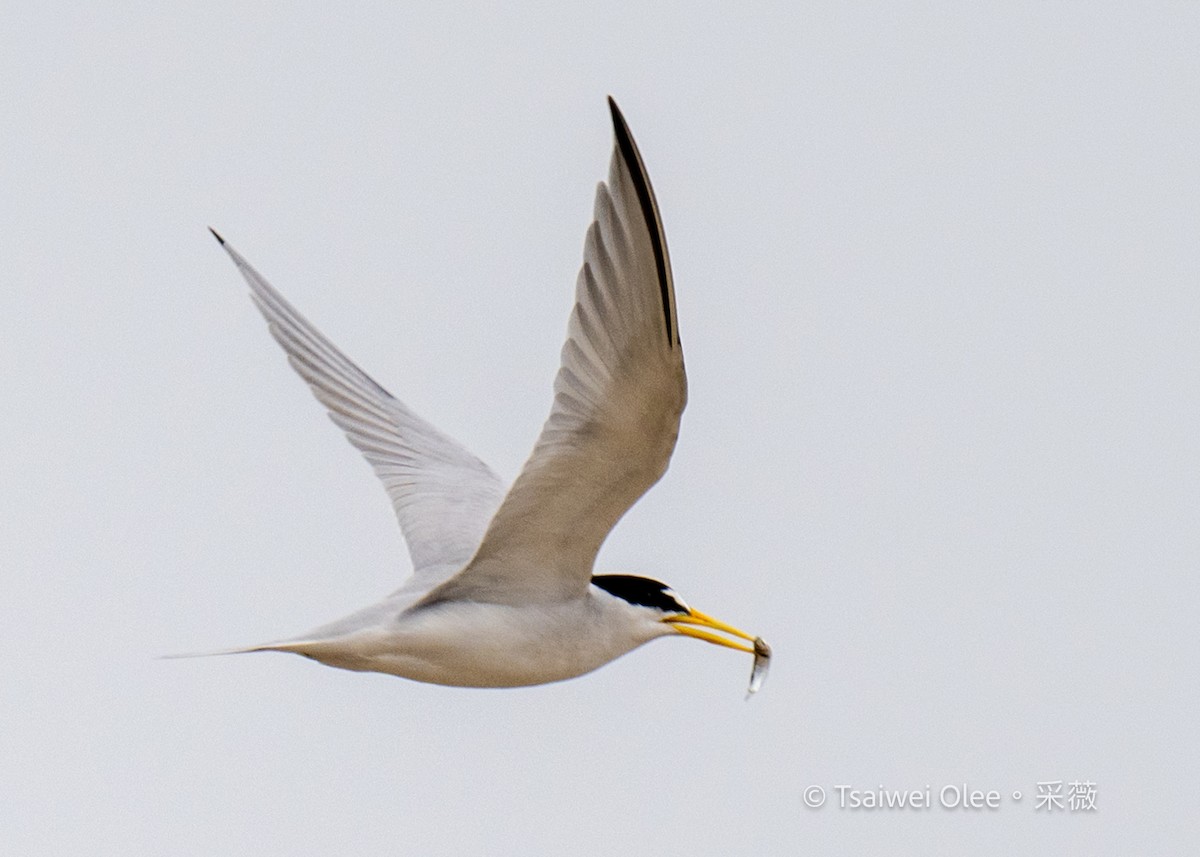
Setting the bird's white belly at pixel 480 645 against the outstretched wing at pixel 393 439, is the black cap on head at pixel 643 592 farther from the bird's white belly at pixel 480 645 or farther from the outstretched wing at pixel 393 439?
the outstretched wing at pixel 393 439

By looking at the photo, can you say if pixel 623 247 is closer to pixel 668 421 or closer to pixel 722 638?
pixel 668 421

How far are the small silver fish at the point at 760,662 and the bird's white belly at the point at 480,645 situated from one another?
0.66 m

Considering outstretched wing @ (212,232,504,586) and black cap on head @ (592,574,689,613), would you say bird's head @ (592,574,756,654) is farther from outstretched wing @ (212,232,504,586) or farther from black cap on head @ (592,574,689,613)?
outstretched wing @ (212,232,504,586)

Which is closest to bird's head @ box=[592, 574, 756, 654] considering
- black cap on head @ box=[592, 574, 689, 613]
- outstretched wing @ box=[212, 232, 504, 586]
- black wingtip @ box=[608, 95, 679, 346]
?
black cap on head @ box=[592, 574, 689, 613]

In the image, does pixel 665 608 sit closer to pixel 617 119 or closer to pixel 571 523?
pixel 571 523

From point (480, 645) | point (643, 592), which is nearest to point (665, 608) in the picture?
point (643, 592)

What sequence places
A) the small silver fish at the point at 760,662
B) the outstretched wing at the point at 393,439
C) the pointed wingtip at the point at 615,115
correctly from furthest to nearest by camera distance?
the outstretched wing at the point at 393,439
the small silver fish at the point at 760,662
the pointed wingtip at the point at 615,115

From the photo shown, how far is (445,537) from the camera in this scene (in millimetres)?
9750

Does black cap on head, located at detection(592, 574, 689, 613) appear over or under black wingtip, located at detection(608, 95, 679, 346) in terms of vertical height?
under

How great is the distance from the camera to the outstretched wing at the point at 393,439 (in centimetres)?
1010

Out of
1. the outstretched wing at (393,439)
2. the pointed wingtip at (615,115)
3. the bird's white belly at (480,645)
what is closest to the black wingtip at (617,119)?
the pointed wingtip at (615,115)

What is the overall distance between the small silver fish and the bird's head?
0.14 ft

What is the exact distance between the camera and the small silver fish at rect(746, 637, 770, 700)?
8836mm

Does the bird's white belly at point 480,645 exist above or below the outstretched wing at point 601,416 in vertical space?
below
